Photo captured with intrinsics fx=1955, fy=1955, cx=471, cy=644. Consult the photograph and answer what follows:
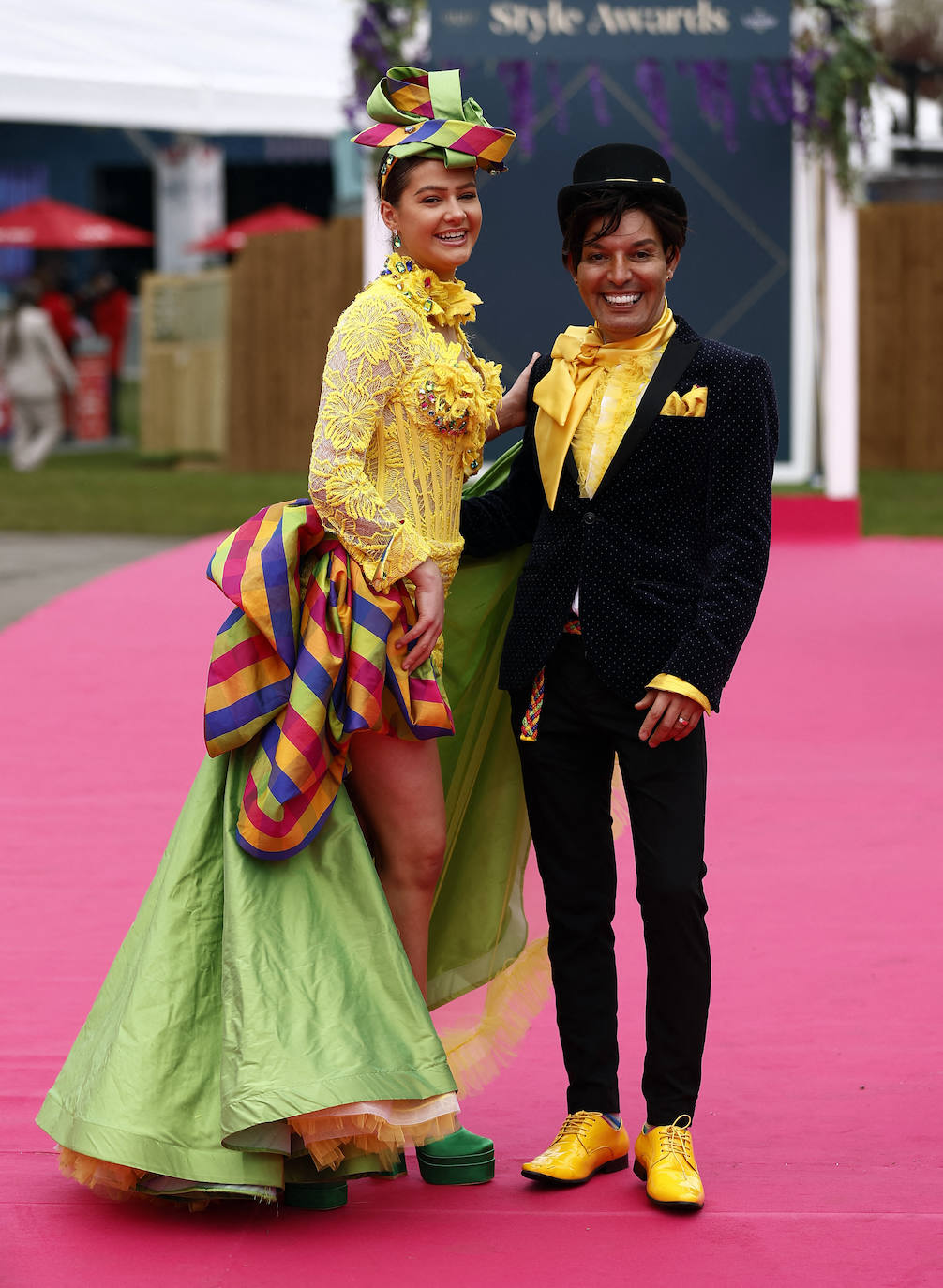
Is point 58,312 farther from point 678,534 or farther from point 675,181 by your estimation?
point 678,534

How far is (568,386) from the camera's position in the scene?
3.34 meters

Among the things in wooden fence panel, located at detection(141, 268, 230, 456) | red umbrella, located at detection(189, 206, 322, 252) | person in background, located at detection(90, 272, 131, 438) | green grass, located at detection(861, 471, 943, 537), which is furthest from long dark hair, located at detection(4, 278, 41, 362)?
green grass, located at detection(861, 471, 943, 537)

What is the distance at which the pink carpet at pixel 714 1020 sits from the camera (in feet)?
10.1

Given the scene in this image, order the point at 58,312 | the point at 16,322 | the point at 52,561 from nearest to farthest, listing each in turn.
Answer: the point at 52,561
the point at 16,322
the point at 58,312

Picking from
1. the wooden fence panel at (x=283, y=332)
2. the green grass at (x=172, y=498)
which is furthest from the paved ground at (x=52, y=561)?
the wooden fence panel at (x=283, y=332)

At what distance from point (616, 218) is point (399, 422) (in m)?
0.49

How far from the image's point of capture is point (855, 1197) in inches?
130

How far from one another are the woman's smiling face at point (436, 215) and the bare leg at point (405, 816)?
32.3 inches

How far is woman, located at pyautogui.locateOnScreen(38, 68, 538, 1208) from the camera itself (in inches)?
123

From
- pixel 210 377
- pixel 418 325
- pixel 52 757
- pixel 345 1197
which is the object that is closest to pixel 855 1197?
pixel 345 1197

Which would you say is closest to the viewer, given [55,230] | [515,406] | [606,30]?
[515,406]

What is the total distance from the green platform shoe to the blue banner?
363 inches

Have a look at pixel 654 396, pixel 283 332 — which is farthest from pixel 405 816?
pixel 283 332

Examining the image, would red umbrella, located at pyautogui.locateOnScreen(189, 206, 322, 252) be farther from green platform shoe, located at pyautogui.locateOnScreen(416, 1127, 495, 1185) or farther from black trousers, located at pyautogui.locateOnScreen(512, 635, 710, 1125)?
green platform shoe, located at pyautogui.locateOnScreen(416, 1127, 495, 1185)
